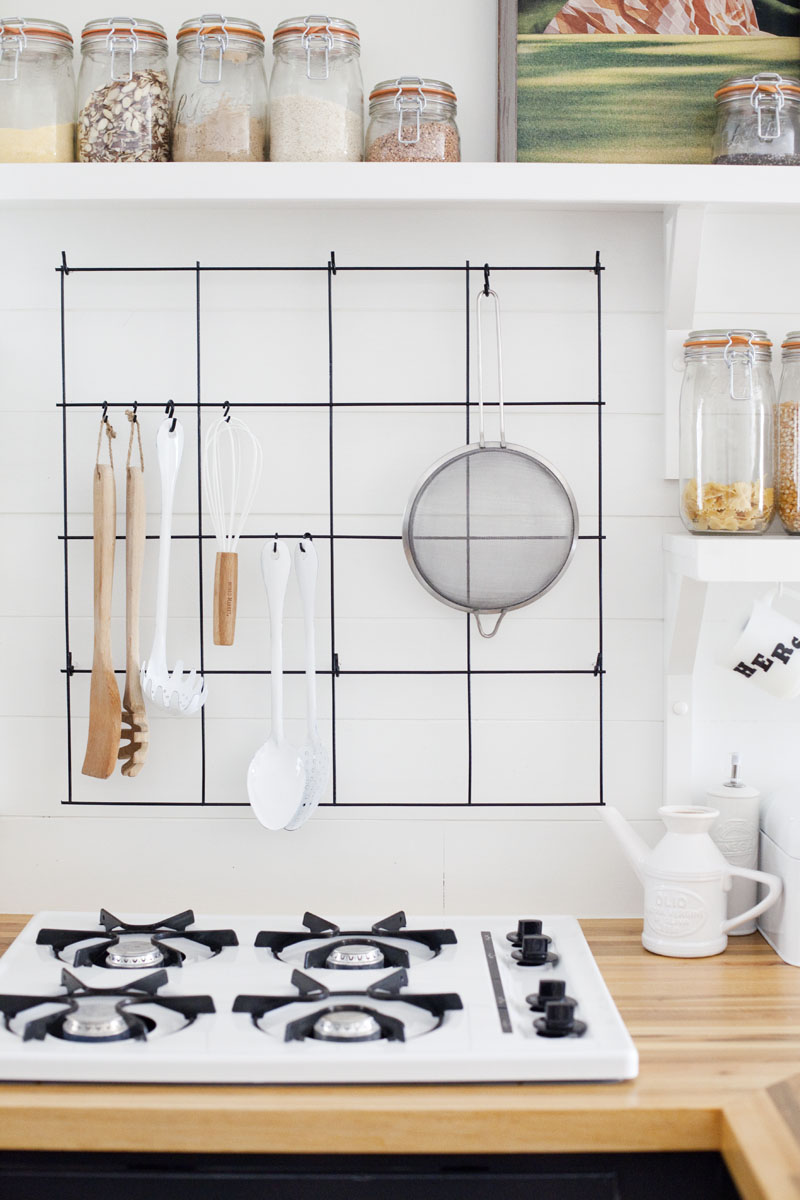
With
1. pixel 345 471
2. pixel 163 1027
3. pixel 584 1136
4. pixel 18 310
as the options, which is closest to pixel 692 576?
pixel 345 471

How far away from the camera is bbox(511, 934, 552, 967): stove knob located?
1.29 m

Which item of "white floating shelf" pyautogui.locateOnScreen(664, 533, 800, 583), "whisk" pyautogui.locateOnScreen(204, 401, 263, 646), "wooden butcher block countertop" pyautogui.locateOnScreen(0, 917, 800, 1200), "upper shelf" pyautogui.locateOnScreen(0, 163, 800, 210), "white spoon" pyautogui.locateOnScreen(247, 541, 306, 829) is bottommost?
"wooden butcher block countertop" pyautogui.locateOnScreen(0, 917, 800, 1200)

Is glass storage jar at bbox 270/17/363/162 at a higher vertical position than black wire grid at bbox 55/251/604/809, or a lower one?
higher

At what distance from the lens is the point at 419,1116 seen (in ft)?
3.30

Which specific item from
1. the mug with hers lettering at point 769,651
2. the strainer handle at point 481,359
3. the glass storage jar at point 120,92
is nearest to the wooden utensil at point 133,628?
the glass storage jar at point 120,92

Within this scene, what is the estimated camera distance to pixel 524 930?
135 centimetres

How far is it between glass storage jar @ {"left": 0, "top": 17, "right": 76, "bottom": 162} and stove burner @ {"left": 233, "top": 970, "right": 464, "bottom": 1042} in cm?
98

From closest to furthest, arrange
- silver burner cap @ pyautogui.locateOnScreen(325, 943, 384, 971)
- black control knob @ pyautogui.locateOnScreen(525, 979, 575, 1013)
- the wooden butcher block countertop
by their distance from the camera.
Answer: the wooden butcher block countertop
black control knob @ pyautogui.locateOnScreen(525, 979, 575, 1013)
silver burner cap @ pyautogui.locateOnScreen(325, 943, 384, 971)

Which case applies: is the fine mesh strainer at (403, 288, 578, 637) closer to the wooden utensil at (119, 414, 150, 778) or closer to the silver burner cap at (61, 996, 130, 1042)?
the wooden utensil at (119, 414, 150, 778)

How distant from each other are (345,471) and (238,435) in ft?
0.49

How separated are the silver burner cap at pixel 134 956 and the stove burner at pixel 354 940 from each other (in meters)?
0.12

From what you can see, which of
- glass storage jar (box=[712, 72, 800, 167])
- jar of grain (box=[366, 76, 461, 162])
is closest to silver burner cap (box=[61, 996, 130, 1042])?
jar of grain (box=[366, 76, 461, 162])

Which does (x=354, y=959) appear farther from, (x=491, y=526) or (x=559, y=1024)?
(x=491, y=526)

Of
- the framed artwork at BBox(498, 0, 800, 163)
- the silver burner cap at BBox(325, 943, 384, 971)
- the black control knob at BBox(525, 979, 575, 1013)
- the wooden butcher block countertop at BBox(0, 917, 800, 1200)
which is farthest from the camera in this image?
the framed artwork at BBox(498, 0, 800, 163)
